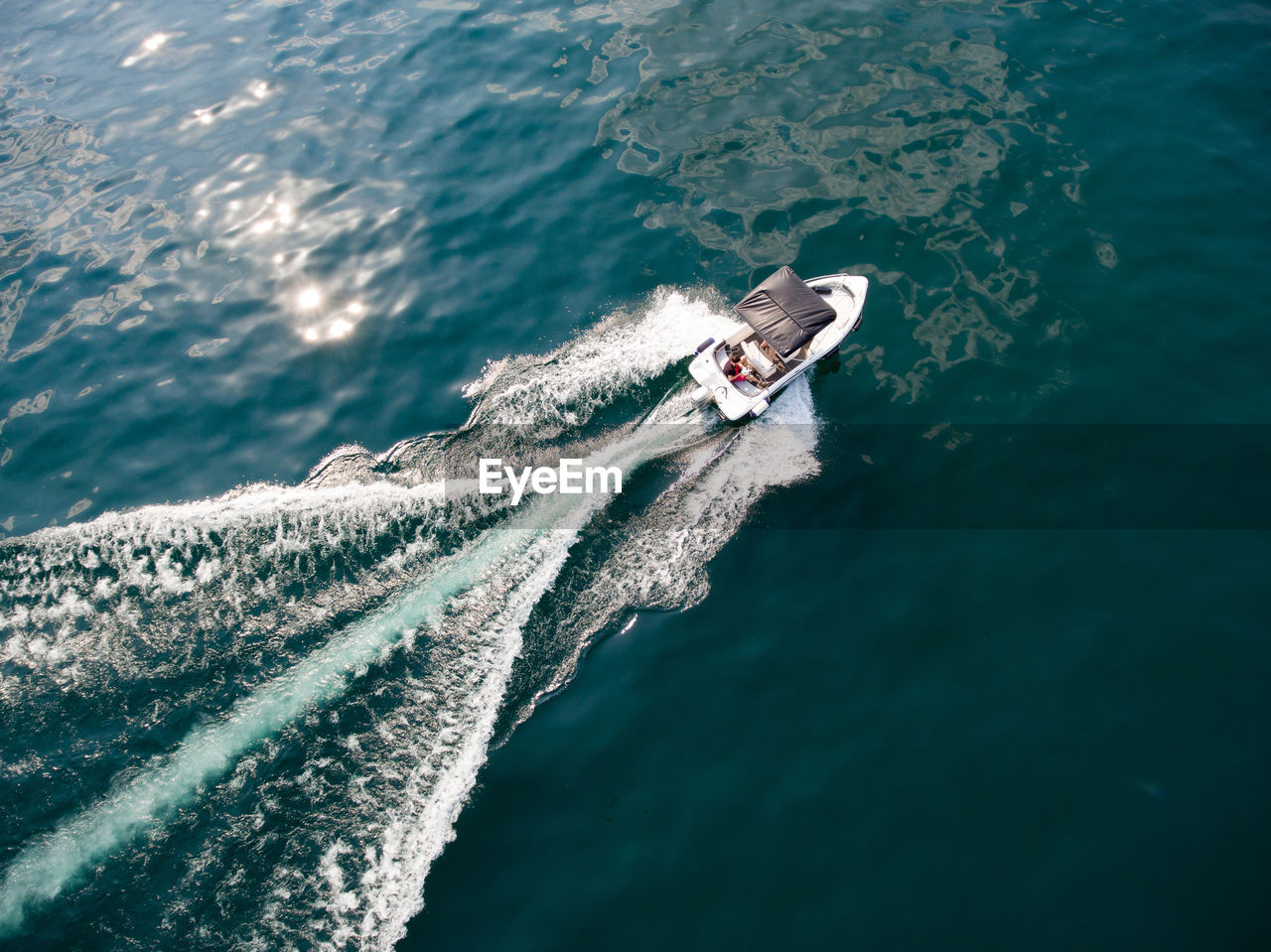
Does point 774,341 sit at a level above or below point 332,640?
above

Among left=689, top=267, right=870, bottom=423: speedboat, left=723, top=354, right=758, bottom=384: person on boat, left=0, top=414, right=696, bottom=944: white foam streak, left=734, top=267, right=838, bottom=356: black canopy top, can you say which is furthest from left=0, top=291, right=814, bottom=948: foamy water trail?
left=734, top=267, right=838, bottom=356: black canopy top

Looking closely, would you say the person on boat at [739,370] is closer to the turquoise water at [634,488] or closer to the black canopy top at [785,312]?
the black canopy top at [785,312]

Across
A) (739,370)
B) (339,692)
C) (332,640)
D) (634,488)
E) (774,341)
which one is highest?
(774,341)

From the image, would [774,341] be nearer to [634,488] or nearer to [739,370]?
[739,370]

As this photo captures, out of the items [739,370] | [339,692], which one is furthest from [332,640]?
[739,370]

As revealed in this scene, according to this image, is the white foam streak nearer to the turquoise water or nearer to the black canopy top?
the turquoise water

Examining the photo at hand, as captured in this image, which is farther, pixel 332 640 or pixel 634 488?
pixel 634 488

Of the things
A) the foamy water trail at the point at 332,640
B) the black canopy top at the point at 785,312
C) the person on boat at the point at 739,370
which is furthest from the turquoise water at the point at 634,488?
the black canopy top at the point at 785,312

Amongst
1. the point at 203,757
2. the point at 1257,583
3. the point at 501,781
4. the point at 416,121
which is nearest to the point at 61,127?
the point at 416,121
